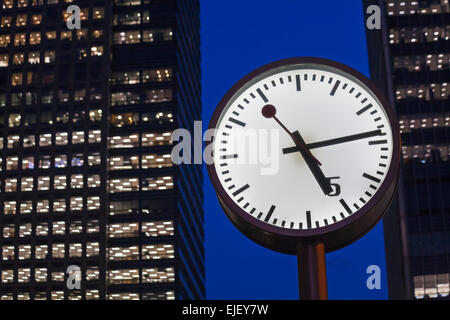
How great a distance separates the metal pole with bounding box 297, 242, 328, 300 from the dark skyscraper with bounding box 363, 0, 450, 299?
263 ft

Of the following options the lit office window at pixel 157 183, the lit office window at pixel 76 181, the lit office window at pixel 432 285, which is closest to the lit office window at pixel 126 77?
A: the lit office window at pixel 157 183

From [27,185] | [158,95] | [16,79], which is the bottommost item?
[27,185]

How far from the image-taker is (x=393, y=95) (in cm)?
9144

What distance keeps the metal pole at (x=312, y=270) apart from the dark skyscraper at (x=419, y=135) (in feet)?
263

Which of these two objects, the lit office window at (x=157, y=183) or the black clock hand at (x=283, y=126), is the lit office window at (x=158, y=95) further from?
the black clock hand at (x=283, y=126)

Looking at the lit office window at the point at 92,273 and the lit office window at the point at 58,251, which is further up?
the lit office window at the point at 58,251

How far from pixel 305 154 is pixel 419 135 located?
289 feet

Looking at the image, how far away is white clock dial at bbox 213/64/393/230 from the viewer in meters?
3.58

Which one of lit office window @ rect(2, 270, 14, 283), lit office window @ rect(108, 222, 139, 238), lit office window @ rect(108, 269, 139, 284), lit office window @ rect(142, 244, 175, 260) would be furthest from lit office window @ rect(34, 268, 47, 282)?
lit office window @ rect(142, 244, 175, 260)

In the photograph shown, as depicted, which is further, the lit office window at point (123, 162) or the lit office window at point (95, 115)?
the lit office window at point (95, 115)

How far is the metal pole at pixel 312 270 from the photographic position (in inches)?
140

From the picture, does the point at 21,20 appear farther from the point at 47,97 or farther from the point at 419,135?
the point at 419,135

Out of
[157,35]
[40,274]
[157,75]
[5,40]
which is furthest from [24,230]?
[157,35]

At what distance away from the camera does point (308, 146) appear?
368 cm
